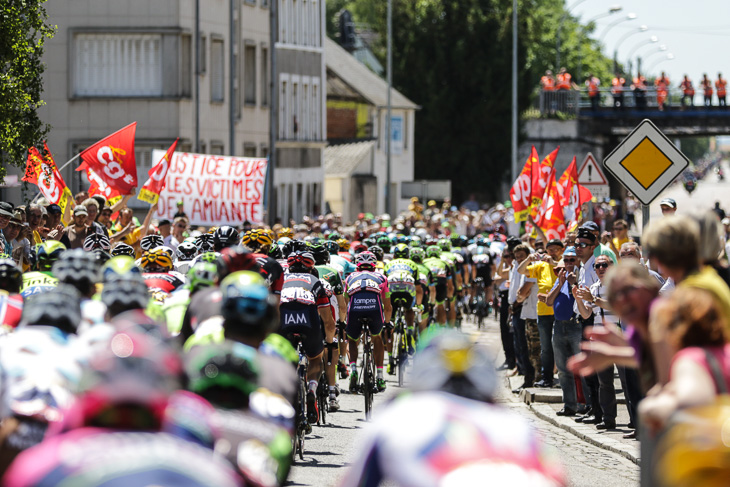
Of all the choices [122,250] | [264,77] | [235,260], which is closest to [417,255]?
[122,250]

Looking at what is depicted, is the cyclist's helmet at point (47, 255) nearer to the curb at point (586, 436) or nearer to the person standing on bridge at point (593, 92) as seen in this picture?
the curb at point (586, 436)

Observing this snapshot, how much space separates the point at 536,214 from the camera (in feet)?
75.5

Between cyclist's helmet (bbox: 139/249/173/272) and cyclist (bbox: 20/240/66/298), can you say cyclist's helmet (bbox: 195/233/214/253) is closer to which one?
cyclist's helmet (bbox: 139/249/173/272)

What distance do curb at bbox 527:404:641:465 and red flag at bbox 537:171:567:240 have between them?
21.3 feet

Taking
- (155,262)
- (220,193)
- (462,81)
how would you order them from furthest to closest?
1. (462,81)
2. (220,193)
3. (155,262)

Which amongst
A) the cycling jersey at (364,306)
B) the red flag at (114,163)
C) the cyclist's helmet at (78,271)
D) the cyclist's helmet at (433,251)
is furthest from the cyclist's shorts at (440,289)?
the cyclist's helmet at (78,271)

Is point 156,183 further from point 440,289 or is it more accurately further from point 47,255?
point 47,255

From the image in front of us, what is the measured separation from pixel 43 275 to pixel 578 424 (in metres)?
6.31

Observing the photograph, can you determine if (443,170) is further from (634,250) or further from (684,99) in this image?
(634,250)

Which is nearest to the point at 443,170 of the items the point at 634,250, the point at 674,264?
the point at 634,250

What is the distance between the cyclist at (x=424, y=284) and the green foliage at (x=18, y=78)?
201 inches

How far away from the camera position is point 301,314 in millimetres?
12391

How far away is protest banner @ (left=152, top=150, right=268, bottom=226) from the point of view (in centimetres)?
2519

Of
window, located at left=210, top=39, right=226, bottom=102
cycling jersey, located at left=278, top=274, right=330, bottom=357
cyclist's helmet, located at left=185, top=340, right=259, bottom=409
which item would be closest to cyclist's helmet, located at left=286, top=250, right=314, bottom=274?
cycling jersey, located at left=278, top=274, right=330, bottom=357
